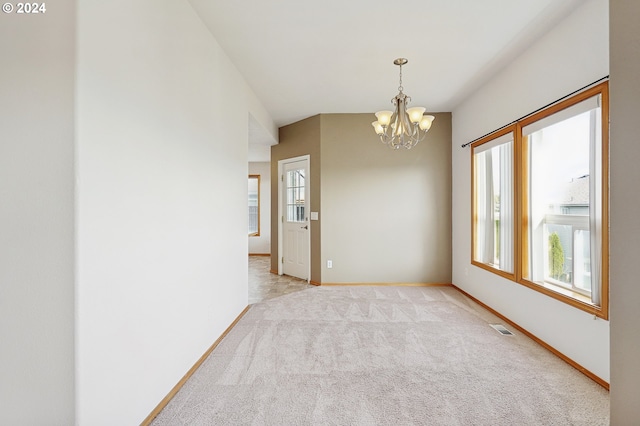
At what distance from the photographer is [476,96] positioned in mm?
3873

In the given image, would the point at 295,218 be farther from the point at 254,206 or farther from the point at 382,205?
the point at 254,206

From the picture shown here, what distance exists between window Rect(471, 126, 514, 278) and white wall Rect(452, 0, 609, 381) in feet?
0.53

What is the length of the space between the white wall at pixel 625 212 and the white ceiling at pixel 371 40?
1915 mm

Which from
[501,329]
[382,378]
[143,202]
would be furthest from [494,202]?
[143,202]

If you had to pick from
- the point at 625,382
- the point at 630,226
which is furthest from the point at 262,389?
the point at 630,226

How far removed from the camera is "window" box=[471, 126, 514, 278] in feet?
10.6

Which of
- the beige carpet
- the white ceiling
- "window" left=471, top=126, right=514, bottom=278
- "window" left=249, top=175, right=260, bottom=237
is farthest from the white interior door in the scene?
"window" left=249, top=175, right=260, bottom=237

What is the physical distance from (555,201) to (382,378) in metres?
2.09

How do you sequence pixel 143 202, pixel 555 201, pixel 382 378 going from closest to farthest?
pixel 143 202
pixel 382 378
pixel 555 201

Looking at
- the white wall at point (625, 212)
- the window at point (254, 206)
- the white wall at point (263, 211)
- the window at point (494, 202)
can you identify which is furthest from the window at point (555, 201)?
the window at point (254, 206)

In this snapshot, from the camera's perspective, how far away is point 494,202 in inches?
140

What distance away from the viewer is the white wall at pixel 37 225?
1.24 metres

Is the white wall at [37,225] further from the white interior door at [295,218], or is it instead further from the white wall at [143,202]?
the white interior door at [295,218]

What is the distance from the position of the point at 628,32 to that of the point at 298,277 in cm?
491
